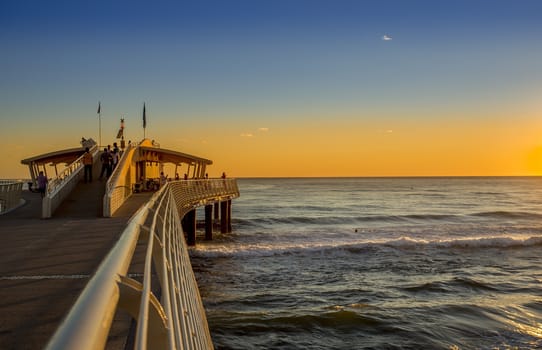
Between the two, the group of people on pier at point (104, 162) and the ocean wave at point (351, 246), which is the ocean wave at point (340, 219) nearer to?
the ocean wave at point (351, 246)

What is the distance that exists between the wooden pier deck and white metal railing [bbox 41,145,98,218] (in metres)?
0.42

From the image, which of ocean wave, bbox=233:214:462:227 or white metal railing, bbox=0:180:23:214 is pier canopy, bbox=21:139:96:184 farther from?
ocean wave, bbox=233:214:462:227

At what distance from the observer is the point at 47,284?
6.45m

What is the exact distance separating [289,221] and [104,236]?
37.9m

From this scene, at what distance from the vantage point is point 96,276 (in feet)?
5.49

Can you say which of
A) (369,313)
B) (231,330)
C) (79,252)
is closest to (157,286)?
(79,252)

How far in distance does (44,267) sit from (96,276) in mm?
6572

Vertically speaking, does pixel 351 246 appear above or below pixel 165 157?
below

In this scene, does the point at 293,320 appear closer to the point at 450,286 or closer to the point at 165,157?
the point at 450,286

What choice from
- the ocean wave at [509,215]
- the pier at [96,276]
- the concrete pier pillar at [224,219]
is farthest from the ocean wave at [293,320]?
the ocean wave at [509,215]

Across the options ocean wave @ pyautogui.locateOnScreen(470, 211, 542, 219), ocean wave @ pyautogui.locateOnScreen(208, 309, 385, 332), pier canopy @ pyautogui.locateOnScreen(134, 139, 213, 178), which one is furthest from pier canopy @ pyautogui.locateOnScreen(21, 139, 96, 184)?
ocean wave @ pyautogui.locateOnScreen(470, 211, 542, 219)

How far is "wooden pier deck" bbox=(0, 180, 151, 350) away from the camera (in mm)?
4758

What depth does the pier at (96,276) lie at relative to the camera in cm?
146

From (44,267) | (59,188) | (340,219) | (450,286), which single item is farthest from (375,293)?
(340,219)
